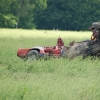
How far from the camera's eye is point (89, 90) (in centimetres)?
1074

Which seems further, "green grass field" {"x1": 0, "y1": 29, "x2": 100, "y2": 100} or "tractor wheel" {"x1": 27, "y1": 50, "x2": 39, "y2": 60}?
"tractor wheel" {"x1": 27, "y1": 50, "x2": 39, "y2": 60}

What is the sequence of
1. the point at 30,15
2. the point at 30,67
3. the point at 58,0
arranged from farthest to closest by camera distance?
1. the point at 58,0
2. the point at 30,15
3. the point at 30,67

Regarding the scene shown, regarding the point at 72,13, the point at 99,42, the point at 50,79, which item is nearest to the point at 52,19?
the point at 72,13

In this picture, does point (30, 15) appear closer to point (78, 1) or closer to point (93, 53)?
point (78, 1)

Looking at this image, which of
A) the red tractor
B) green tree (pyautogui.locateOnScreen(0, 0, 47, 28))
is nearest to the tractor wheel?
the red tractor

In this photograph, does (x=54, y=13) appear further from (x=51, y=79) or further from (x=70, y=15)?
(x=51, y=79)

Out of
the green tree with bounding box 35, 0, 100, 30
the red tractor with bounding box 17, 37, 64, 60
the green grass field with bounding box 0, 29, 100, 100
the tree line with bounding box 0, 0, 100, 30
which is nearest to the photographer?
the green grass field with bounding box 0, 29, 100, 100

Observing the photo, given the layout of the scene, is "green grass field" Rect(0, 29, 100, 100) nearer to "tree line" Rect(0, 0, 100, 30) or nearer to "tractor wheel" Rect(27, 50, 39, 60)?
"tractor wheel" Rect(27, 50, 39, 60)

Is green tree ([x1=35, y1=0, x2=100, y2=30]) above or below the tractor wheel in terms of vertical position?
below

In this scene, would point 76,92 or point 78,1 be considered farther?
point 78,1

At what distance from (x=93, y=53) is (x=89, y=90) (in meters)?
7.47

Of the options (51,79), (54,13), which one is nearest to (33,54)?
(51,79)

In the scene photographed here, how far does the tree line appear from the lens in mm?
81312

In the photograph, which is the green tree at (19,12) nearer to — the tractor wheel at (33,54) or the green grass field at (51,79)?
the tractor wheel at (33,54)
